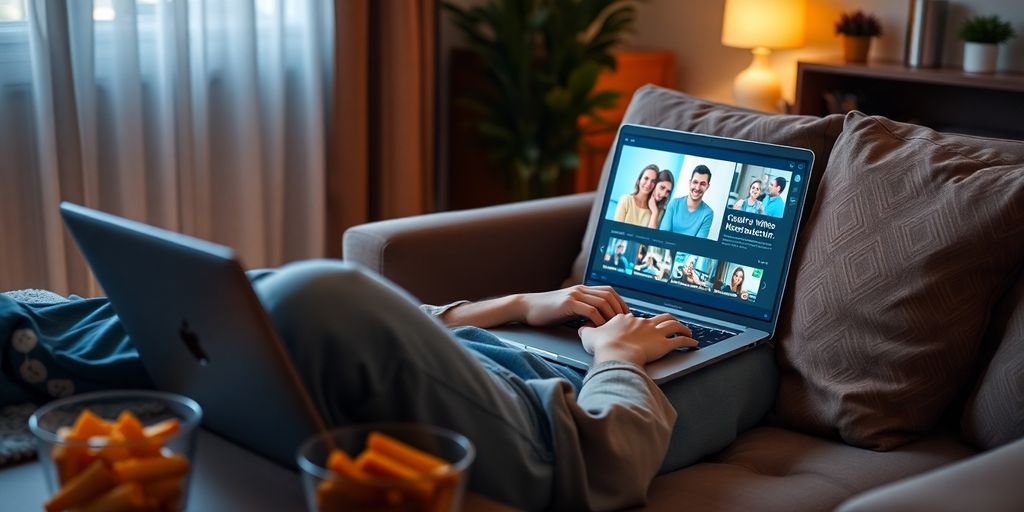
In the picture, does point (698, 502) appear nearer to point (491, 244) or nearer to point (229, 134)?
point (491, 244)

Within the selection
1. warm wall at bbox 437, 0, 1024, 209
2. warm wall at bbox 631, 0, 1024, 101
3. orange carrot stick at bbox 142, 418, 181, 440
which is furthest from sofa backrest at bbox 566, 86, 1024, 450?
warm wall at bbox 437, 0, 1024, 209

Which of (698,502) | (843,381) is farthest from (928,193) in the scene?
(698,502)

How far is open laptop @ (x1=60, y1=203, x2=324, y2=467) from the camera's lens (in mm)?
886

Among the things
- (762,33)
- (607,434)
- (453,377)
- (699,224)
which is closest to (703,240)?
(699,224)

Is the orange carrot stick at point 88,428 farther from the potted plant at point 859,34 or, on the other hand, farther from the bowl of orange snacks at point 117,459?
the potted plant at point 859,34

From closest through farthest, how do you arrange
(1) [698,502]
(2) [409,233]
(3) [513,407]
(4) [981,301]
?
1. (3) [513,407]
2. (1) [698,502]
3. (4) [981,301]
4. (2) [409,233]

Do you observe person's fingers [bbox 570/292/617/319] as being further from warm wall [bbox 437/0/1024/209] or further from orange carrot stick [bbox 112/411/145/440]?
warm wall [bbox 437/0/1024/209]

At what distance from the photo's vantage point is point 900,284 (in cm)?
147

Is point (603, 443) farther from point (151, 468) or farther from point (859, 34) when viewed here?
point (859, 34)

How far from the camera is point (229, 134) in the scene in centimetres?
299

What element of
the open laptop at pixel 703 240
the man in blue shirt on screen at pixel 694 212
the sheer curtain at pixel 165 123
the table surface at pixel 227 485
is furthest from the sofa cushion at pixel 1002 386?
the sheer curtain at pixel 165 123

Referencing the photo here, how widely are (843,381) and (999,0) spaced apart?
6.50 ft

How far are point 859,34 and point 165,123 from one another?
197 cm

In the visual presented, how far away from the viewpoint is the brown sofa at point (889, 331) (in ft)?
4.55
